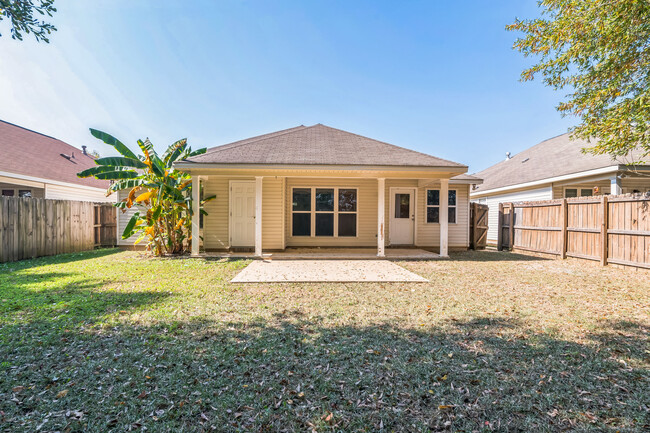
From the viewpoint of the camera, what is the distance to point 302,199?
36.0ft

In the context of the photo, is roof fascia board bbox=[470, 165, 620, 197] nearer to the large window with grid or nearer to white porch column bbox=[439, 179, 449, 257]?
the large window with grid

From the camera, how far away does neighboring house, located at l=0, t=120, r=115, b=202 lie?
11.7 m

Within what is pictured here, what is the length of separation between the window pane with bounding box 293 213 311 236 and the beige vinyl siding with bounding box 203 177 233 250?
2.54 meters

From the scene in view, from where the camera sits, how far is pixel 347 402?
2229mm

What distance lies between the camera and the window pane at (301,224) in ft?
36.0

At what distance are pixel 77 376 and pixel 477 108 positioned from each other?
22.8 m

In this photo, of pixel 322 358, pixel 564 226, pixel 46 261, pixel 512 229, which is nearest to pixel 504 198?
pixel 512 229

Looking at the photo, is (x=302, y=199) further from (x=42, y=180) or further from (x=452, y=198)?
(x=42, y=180)

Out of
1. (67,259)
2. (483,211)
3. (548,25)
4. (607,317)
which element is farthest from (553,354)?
(67,259)

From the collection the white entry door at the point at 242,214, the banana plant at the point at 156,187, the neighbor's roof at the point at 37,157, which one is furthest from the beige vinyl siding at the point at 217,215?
the neighbor's roof at the point at 37,157

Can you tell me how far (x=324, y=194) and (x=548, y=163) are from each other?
11023 mm

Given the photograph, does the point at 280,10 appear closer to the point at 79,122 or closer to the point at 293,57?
the point at 293,57

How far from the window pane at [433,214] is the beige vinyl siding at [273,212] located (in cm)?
608

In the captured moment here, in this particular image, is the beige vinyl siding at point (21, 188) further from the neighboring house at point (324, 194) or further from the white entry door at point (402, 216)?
the white entry door at point (402, 216)
